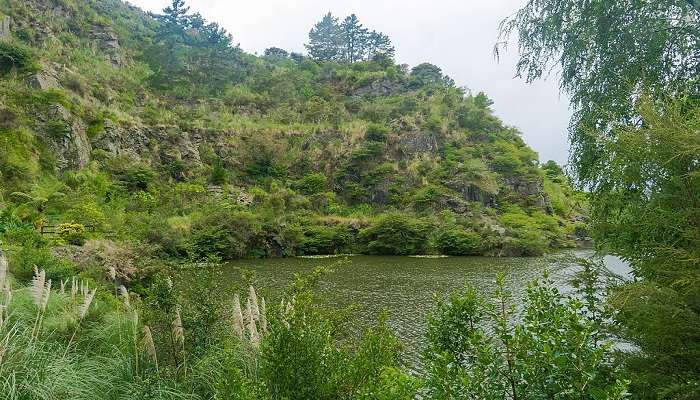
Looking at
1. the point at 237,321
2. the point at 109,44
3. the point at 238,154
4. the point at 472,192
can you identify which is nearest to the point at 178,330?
the point at 237,321

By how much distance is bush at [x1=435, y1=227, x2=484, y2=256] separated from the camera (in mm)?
26812

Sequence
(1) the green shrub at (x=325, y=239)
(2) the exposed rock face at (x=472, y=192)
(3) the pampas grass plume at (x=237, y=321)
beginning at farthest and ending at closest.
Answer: (2) the exposed rock face at (x=472, y=192) < (1) the green shrub at (x=325, y=239) < (3) the pampas grass plume at (x=237, y=321)

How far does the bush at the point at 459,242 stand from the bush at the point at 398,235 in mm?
988

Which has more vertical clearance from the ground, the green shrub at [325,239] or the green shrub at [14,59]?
the green shrub at [14,59]

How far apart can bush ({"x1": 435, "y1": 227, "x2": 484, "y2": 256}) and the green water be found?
4.46 feet

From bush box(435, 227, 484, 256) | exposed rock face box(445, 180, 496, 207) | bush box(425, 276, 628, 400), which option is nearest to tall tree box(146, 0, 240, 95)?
exposed rock face box(445, 180, 496, 207)

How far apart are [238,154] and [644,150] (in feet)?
116

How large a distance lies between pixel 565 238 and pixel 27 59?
35.5 meters

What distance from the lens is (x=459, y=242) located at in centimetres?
2681

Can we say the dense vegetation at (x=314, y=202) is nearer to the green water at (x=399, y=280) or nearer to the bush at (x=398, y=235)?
the bush at (x=398, y=235)

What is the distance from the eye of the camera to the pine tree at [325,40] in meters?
64.2

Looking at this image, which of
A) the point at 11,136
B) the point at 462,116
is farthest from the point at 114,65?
the point at 462,116

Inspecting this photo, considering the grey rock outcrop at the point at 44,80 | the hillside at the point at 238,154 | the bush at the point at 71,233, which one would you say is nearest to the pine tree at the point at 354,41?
the hillside at the point at 238,154

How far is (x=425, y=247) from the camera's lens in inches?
1095
